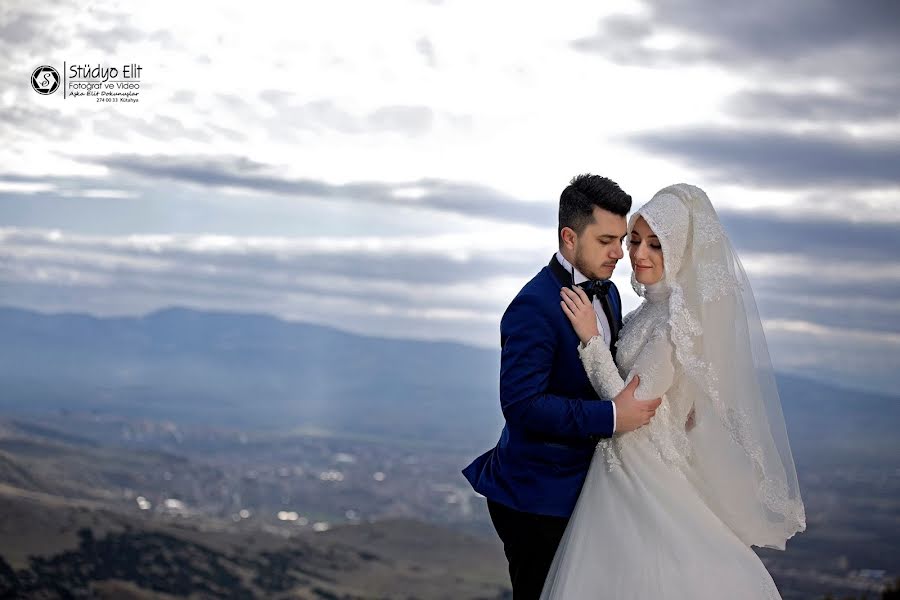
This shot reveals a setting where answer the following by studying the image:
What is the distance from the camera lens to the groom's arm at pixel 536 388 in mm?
5949

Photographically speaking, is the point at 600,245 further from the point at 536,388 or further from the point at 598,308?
the point at 536,388

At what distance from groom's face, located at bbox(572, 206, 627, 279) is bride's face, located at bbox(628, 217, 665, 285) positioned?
0.09m

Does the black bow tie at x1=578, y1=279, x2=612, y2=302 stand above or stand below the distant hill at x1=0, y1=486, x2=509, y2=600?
above

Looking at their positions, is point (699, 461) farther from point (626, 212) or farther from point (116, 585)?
point (116, 585)

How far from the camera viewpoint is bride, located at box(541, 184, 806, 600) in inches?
239

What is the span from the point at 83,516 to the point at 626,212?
149 feet

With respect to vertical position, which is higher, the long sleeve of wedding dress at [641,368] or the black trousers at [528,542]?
the long sleeve of wedding dress at [641,368]

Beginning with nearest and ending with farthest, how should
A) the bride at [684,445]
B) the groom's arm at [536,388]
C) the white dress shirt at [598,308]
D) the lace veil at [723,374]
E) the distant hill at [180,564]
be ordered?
the groom's arm at [536,388] < the bride at [684,445] < the lace veil at [723,374] < the white dress shirt at [598,308] < the distant hill at [180,564]

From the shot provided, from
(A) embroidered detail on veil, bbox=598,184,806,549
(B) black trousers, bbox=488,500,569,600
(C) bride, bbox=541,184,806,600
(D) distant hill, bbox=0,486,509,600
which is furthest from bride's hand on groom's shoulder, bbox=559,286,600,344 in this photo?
(D) distant hill, bbox=0,486,509,600

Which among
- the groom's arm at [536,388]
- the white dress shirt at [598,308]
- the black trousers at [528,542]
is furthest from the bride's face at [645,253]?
the black trousers at [528,542]

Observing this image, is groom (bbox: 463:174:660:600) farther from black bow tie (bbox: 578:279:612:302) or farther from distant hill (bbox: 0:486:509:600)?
distant hill (bbox: 0:486:509:600)

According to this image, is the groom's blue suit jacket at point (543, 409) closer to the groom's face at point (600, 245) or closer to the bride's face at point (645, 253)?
the groom's face at point (600, 245)

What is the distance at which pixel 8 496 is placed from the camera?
4728 centimetres

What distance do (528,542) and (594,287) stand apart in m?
1.49
